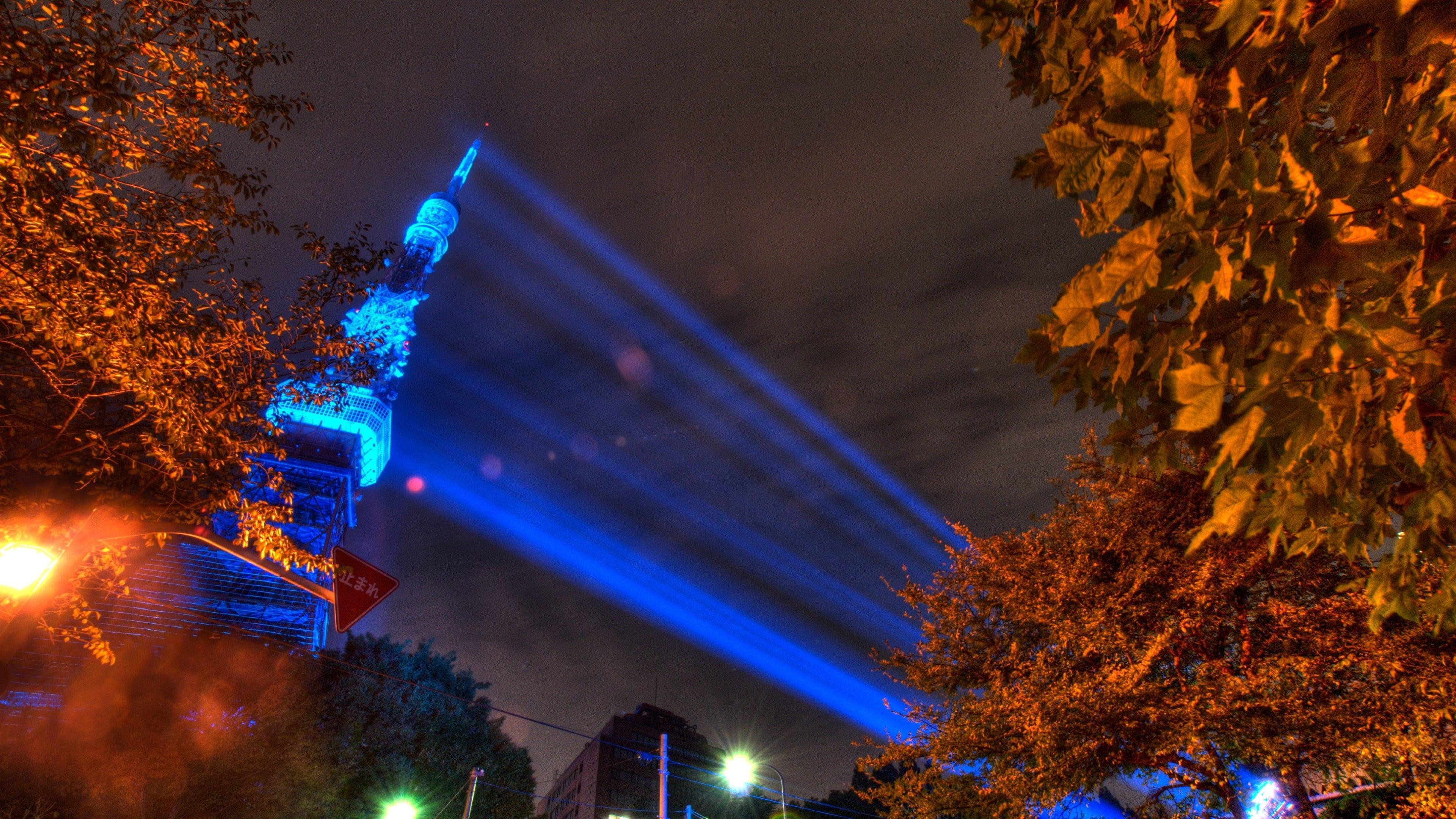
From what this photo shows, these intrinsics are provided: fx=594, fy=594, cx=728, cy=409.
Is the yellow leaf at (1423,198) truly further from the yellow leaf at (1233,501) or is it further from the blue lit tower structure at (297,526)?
the blue lit tower structure at (297,526)

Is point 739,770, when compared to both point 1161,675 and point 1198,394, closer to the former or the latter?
point 1161,675

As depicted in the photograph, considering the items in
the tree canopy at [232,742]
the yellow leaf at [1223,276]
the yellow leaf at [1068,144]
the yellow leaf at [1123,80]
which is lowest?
the yellow leaf at [1223,276]

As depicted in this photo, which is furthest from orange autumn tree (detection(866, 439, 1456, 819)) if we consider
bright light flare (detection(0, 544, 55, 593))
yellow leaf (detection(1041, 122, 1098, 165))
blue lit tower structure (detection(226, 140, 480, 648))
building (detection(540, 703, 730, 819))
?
building (detection(540, 703, 730, 819))

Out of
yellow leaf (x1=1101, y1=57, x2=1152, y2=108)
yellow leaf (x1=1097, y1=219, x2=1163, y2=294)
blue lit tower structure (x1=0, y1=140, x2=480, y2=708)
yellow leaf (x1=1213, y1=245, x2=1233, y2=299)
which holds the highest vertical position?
blue lit tower structure (x1=0, y1=140, x2=480, y2=708)

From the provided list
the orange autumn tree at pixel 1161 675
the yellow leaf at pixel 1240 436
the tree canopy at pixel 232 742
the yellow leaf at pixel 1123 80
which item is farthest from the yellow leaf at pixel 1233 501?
the tree canopy at pixel 232 742

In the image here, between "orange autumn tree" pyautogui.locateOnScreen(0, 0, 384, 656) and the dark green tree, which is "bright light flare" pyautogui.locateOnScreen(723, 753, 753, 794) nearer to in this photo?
the dark green tree

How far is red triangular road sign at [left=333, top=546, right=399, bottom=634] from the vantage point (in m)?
6.92

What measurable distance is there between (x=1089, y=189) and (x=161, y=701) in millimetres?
28729

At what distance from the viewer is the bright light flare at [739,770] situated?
18406mm

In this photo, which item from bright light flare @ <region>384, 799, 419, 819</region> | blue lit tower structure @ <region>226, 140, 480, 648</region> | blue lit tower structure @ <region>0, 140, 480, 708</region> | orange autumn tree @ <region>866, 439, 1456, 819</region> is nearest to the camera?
orange autumn tree @ <region>866, 439, 1456, 819</region>

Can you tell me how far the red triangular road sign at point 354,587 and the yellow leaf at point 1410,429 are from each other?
8.61 meters

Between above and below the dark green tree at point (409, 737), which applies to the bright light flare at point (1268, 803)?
below

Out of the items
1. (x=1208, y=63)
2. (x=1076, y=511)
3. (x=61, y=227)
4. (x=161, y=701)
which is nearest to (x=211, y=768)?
(x=161, y=701)

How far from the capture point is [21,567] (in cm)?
575
